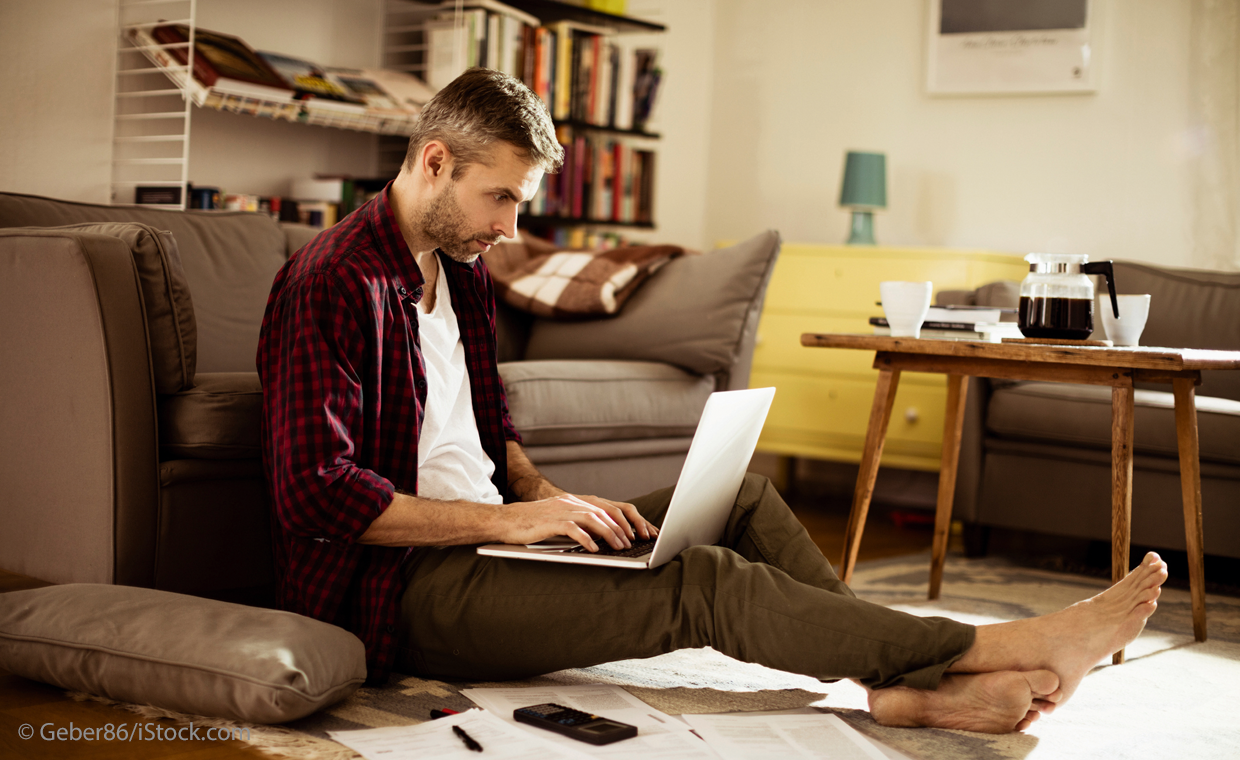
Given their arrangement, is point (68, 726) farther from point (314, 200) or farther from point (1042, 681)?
point (314, 200)

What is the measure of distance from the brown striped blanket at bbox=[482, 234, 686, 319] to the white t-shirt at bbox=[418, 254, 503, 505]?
3.56 ft

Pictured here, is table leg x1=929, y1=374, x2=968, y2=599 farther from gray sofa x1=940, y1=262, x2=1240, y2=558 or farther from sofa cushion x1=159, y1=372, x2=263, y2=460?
sofa cushion x1=159, y1=372, x2=263, y2=460

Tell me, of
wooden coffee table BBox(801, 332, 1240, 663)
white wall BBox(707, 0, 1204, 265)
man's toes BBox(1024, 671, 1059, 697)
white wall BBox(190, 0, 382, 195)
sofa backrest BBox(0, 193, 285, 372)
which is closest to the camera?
man's toes BBox(1024, 671, 1059, 697)

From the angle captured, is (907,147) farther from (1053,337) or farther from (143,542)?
(143,542)

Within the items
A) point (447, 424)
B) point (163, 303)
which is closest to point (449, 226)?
point (447, 424)

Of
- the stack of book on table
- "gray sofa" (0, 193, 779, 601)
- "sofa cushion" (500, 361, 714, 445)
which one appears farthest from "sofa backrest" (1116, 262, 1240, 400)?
"gray sofa" (0, 193, 779, 601)

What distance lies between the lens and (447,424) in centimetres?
162

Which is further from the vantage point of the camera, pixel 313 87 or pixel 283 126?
pixel 283 126

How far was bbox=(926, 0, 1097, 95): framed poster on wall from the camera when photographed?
3619 millimetres

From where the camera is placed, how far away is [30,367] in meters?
1.72

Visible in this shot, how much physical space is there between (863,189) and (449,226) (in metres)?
2.49

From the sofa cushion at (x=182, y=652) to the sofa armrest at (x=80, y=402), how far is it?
0.16 m

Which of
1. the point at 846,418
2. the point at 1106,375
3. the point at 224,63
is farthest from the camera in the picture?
the point at 846,418

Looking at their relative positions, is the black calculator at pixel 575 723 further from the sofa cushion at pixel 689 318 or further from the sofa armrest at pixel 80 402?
the sofa cushion at pixel 689 318
